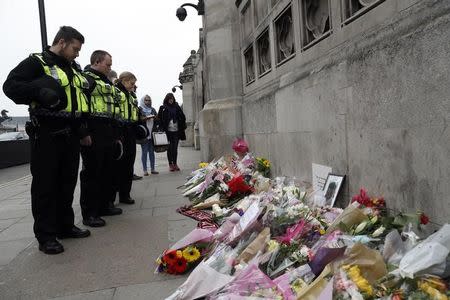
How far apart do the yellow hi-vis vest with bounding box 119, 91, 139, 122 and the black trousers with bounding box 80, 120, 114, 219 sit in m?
0.58

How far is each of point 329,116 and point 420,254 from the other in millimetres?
2280

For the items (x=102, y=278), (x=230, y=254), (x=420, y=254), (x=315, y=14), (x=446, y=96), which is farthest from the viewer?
(x=315, y=14)

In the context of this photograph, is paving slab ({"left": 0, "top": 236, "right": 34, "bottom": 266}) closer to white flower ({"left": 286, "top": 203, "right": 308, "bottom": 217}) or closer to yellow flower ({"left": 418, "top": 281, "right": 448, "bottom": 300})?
white flower ({"left": 286, "top": 203, "right": 308, "bottom": 217})

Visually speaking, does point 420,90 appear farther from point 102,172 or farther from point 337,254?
point 102,172

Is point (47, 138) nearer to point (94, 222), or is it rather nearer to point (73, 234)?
point (73, 234)

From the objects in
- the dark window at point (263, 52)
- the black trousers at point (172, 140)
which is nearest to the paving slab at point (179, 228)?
the dark window at point (263, 52)

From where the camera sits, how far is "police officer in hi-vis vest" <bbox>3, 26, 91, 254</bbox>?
13.1 ft

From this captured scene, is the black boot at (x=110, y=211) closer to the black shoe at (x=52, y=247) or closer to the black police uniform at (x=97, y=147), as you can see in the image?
the black police uniform at (x=97, y=147)

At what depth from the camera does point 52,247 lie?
4254 mm

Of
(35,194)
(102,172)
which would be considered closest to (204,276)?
(35,194)

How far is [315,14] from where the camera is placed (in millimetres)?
5148

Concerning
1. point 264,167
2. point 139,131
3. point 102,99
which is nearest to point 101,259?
point 102,99

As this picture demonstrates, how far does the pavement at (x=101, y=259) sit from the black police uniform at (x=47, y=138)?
380 mm

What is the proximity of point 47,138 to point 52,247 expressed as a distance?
1.00m
